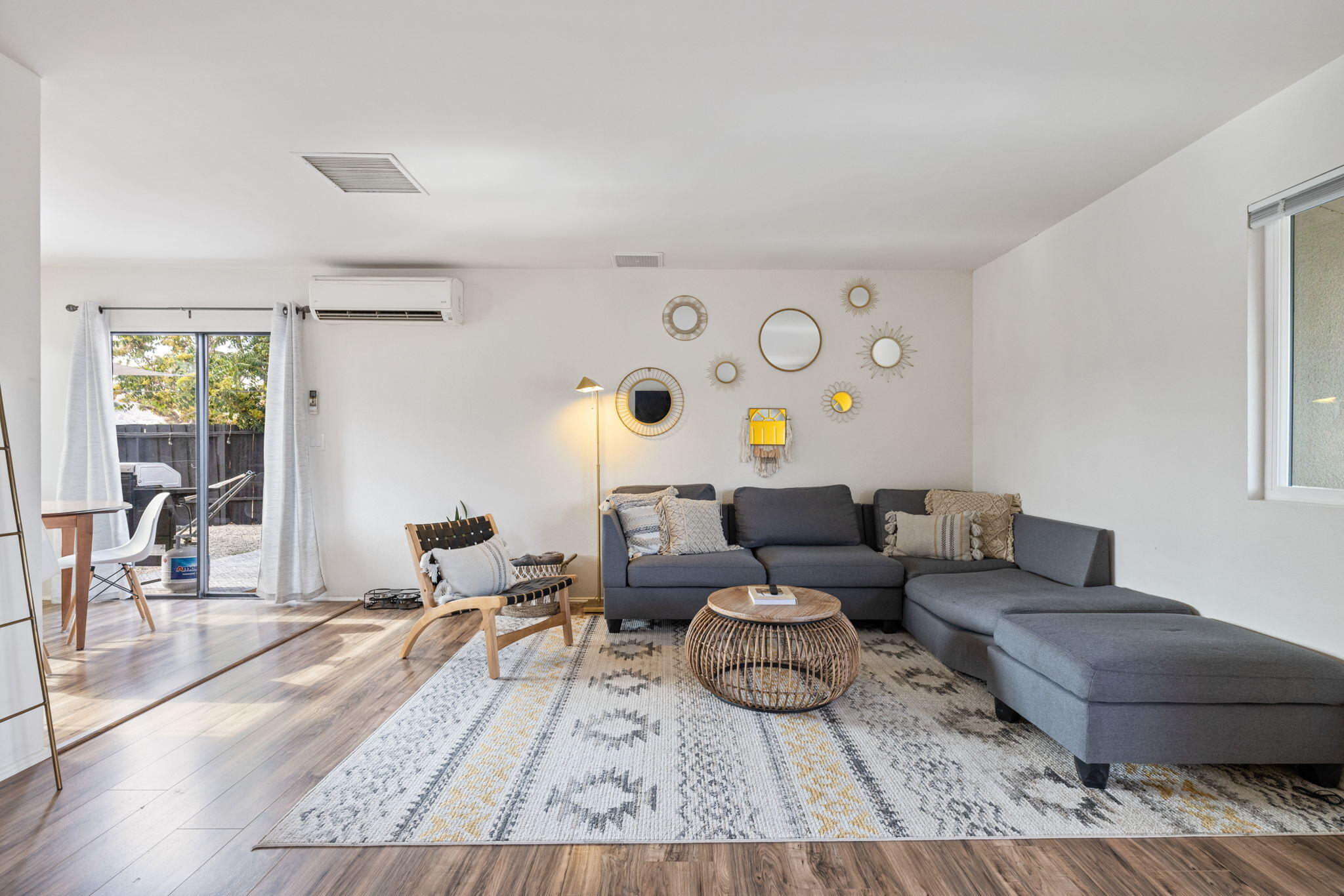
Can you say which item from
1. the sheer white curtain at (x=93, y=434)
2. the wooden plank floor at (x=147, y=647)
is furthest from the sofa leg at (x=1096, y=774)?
the sheer white curtain at (x=93, y=434)

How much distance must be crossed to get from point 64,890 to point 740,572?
3.15 metres

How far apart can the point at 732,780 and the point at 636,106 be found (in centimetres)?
257

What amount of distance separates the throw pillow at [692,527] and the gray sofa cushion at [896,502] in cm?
109

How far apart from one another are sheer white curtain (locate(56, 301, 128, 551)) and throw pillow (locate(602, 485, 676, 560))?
3.67 metres

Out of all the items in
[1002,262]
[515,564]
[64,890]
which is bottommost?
[64,890]

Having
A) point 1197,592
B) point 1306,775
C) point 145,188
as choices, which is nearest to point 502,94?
point 145,188

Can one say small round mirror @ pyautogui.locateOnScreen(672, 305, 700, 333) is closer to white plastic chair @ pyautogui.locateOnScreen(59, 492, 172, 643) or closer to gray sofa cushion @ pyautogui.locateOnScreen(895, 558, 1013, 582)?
gray sofa cushion @ pyautogui.locateOnScreen(895, 558, 1013, 582)

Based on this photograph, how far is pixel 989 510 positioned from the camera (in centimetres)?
448

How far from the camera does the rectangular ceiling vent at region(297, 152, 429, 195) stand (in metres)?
3.14

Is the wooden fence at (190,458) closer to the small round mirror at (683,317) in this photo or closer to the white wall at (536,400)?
the white wall at (536,400)

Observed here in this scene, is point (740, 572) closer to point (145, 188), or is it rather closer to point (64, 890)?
point (64, 890)

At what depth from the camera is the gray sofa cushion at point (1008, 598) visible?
10.1ft

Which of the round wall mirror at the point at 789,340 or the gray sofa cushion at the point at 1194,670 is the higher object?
the round wall mirror at the point at 789,340

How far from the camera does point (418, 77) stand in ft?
Result: 8.11
